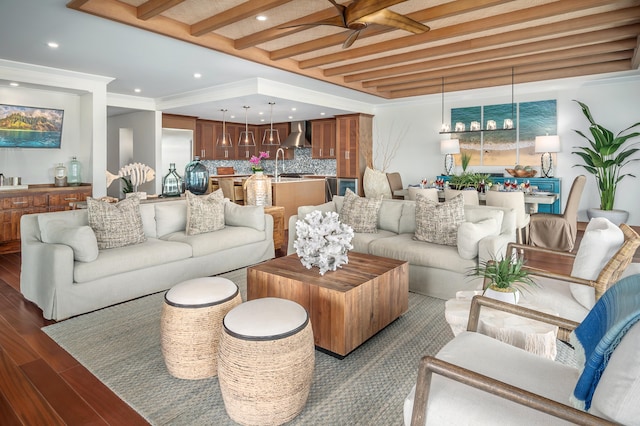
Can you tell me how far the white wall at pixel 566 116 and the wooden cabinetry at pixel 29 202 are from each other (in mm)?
6510

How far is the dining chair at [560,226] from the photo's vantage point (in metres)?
5.17

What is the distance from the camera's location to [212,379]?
2289 millimetres

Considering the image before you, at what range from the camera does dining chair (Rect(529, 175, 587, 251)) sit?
17.0 feet

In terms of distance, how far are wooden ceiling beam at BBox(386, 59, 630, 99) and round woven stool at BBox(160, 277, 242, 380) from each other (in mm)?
6204

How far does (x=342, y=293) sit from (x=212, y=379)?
903mm

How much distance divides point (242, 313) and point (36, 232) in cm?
257

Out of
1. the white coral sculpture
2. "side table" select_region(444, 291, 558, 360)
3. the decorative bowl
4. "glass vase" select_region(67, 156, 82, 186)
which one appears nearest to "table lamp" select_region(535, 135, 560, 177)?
the decorative bowl

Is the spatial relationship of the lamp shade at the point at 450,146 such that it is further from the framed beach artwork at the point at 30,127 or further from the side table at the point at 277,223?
the framed beach artwork at the point at 30,127

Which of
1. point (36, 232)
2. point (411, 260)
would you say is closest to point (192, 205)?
point (36, 232)

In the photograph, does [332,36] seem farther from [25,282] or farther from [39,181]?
[39,181]

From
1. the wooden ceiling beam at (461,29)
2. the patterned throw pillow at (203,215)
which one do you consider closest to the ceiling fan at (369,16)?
the wooden ceiling beam at (461,29)

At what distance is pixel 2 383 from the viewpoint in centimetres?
224

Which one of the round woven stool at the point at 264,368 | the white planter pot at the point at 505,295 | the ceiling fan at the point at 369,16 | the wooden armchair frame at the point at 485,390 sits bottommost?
the round woven stool at the point at 264,368

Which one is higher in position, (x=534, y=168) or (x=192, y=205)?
(x=534, y=168)
